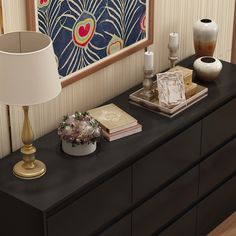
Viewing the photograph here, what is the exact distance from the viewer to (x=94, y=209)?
10.4 feet

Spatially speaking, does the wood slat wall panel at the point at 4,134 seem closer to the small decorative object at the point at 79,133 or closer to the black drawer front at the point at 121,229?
the small decorative object at the point at 79,133

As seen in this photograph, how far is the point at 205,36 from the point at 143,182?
99 centimetres

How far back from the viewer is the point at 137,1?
3.67 metres

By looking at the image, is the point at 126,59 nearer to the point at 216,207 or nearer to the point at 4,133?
the point at 4,133

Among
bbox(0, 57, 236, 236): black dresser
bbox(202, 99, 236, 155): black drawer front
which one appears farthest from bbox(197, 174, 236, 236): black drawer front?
bbox(202, 99, 236, 155): black drawer front

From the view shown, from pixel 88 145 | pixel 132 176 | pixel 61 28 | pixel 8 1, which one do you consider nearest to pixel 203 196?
pixel 132 176

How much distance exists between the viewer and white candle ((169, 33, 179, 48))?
381 cm

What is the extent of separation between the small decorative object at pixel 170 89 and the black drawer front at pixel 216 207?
2.33 feet

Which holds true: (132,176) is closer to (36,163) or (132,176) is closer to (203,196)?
(36,163)

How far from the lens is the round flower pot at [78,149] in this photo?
10.6 feet

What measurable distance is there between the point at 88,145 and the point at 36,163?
254 mm

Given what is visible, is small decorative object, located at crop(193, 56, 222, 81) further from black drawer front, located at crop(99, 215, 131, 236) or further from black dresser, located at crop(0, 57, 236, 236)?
black drawer front, located at crop(99, 215, 131, 236)

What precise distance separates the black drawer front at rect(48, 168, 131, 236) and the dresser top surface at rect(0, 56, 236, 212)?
0.05 meters

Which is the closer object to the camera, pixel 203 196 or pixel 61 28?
pixel 61 28
